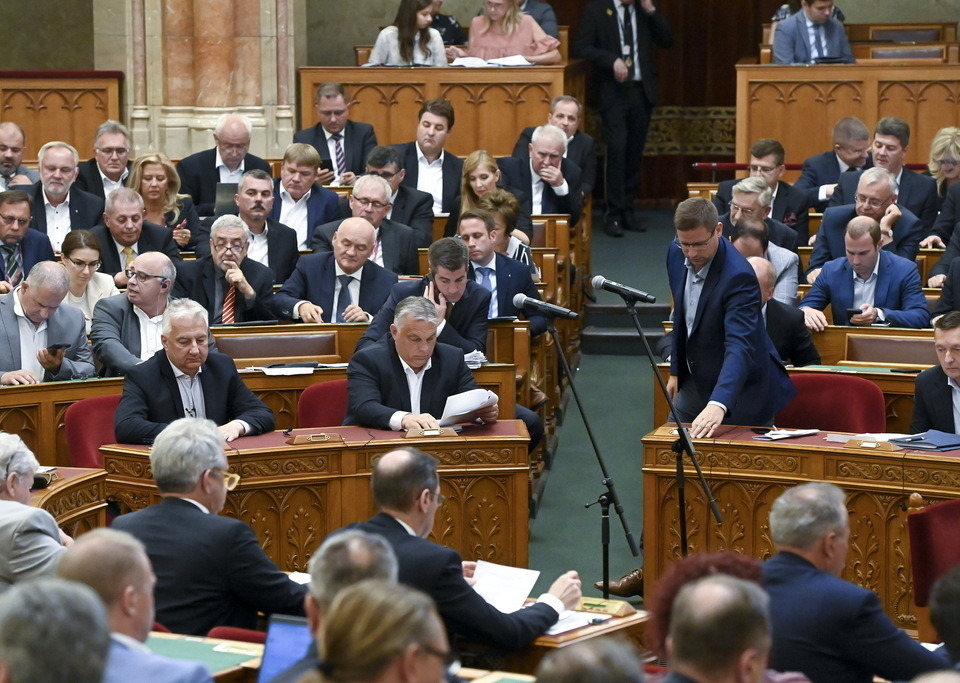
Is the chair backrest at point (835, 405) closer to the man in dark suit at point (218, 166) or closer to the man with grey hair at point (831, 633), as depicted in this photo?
the man with grey hair at point (831, 633)

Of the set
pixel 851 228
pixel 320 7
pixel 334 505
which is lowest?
pixel 334 505

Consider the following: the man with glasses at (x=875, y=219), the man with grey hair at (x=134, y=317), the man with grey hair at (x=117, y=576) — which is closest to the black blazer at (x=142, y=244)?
the man with grey hair at (x=134, y=317)

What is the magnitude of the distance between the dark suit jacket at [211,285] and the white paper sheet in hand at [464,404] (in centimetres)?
199

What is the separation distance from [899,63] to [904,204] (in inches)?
99.5

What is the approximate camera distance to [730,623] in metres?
2.68

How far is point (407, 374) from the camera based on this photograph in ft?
19.4

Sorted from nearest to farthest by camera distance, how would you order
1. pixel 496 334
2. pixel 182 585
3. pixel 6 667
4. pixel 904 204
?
pixel 6 667 < pixel 182 585 < pixel 496 334 < pixel 904 204

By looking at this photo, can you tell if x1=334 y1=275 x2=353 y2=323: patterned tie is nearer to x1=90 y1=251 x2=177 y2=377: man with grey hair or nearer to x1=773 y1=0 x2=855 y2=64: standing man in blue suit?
x1=90 y1=251 x2=177 y2=377: man with grey hair

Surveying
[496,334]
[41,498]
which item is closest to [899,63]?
[496,334]

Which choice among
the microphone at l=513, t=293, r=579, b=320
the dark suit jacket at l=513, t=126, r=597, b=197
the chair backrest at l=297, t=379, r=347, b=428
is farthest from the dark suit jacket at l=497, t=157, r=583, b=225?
the microphone at l=513, t=293, r=579, b=320

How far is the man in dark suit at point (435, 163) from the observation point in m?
9.22

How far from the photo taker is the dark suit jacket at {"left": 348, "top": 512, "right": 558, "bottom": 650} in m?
3.76

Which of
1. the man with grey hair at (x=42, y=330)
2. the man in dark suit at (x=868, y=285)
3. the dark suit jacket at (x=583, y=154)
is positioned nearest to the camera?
the man with grey hair at (x=42, y=330)

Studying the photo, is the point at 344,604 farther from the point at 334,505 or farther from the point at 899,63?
the point at 899,63
